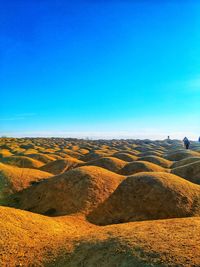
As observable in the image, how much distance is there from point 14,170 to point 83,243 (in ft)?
68.4

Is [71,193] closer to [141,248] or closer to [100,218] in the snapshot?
[100,218]

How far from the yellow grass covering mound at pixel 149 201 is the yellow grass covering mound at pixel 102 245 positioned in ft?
19.9

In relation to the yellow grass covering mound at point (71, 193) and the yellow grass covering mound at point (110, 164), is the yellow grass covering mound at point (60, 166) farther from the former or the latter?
the yellow grass covering mound at point (71, 193)

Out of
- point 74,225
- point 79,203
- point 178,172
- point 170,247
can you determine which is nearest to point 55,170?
point 178,172

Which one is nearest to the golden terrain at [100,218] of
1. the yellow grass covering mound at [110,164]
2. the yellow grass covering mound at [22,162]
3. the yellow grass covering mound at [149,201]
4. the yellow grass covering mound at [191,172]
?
the yellow grass covering mound at [149,201]

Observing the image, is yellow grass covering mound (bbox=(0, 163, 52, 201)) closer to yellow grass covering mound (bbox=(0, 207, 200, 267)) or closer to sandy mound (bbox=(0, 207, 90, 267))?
sandy mound (bbox=(0, 207, 90, 267))

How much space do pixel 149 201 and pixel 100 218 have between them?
4124 millimetres

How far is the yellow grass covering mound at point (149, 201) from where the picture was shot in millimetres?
21766

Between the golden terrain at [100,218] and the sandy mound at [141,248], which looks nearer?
the sandy mound at [141,248]

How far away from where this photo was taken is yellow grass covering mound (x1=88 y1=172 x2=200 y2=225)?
857 inches

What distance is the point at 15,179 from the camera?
30094 mm

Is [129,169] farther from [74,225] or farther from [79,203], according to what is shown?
[74,225]

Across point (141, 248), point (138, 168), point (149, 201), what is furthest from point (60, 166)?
point (141, 248)

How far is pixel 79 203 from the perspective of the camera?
23.3 metres
